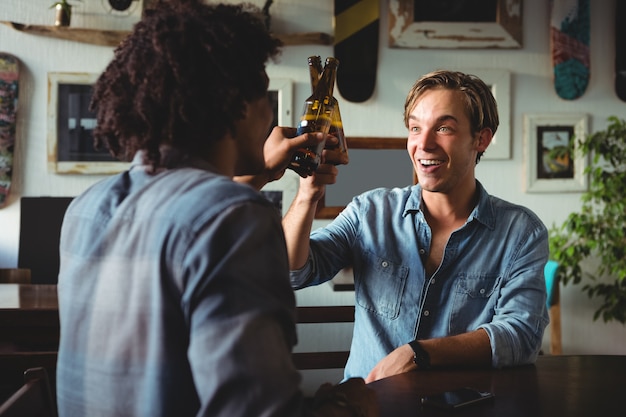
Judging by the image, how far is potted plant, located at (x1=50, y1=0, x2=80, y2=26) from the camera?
360 cm

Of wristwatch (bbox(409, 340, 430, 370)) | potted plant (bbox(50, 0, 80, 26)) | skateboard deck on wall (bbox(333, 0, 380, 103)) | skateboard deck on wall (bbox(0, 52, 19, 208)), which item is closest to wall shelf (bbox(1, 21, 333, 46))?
potted plant (bbox(50, 0, 80, 26))

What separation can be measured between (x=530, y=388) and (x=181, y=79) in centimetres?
88

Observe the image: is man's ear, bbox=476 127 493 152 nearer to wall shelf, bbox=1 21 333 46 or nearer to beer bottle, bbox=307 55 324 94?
beer bottle, bbox=307 55 324 94

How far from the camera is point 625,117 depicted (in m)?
4.16

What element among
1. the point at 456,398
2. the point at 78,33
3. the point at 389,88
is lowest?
the point at 456,398

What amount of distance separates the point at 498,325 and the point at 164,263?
3.25 feet

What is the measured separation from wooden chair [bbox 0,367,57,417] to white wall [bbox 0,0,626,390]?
9.29ft

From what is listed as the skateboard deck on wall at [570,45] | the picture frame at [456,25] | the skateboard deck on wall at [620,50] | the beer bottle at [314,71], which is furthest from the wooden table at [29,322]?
the skateboard deck on wall at [620,50]

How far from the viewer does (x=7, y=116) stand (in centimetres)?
366

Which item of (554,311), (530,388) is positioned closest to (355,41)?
(554,311)

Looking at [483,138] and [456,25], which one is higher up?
[456,25]

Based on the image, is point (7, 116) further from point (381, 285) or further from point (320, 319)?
point (381, 285)

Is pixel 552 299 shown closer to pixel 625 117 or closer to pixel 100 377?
pixel 625 117

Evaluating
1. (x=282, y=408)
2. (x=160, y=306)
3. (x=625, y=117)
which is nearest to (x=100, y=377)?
(x=160, y=306)
